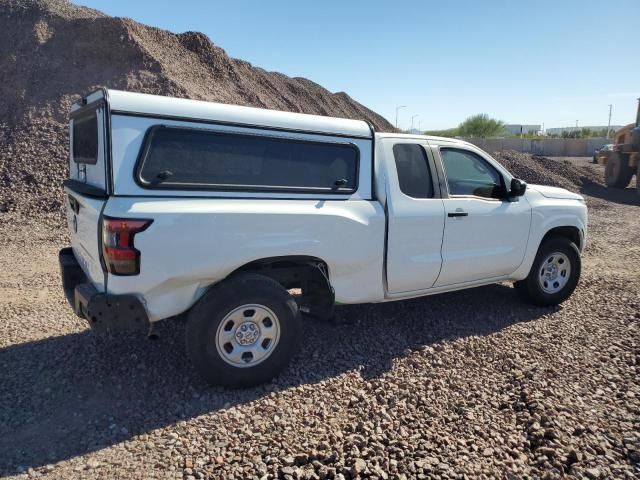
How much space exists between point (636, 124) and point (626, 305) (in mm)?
17711

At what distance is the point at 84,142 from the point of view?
12.6 feet

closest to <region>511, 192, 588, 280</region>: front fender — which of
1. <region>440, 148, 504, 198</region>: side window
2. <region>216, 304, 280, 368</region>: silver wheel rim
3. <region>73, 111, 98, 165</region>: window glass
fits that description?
→ <region>440, 148, 504, 198</region>: side window

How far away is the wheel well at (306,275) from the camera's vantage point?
12.1ft

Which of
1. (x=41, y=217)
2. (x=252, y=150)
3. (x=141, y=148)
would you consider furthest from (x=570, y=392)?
(x=41, y=217)

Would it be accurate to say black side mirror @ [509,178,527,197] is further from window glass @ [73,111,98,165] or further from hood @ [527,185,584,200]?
window glass @ [73,111,98,165]

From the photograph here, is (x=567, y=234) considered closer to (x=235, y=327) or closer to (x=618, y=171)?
(x=235, y=327)

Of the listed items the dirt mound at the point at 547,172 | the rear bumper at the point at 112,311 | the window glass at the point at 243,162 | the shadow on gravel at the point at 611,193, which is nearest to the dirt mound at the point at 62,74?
the rear bumper at the point at 112,311

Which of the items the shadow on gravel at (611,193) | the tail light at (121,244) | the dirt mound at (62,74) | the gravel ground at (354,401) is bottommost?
the gravel ground at (354,401)

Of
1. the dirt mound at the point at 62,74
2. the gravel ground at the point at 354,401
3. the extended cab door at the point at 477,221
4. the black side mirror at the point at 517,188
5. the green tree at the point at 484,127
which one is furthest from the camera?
the green tree at the point at 484,127

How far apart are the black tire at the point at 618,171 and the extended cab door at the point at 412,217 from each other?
18089 mm

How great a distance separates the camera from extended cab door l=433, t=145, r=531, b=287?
4.54 meters

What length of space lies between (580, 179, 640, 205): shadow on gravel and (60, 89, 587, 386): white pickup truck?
14.4m

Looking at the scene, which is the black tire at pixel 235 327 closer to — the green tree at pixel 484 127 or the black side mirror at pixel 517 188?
the black side mirror at pixel 517 188

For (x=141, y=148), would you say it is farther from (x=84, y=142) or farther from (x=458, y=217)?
(x=458, y=217)
